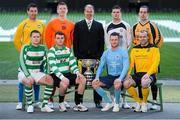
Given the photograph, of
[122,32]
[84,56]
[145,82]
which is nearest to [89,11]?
[122,32]

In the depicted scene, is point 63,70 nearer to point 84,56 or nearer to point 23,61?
point 84,56

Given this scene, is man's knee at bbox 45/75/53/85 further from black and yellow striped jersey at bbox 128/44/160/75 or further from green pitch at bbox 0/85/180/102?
green pitch at bbox 0/85/180/102

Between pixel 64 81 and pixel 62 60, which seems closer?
pixel 64 81

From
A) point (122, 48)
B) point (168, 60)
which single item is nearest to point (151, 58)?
point (122, 48)

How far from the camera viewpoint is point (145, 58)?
31.0 ft

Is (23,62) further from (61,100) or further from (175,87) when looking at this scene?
(175,87)

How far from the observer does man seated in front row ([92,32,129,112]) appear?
30.5 ft

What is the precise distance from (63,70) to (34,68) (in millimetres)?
542

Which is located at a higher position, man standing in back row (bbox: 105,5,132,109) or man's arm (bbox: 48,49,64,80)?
man standing in back row (bbox: 105,5,132,109)

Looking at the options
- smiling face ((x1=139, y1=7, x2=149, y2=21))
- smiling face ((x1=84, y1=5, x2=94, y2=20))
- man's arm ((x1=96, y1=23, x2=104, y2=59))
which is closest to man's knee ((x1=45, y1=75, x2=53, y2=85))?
man's arm ((x1=96, y1=23, x2=104, y2=59))

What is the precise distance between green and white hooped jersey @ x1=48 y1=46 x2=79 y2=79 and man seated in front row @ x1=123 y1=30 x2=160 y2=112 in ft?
3.39

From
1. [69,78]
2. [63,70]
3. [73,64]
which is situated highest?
[73,64]

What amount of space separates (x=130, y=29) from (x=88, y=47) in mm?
898

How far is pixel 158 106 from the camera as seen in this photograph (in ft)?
32.6
